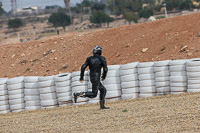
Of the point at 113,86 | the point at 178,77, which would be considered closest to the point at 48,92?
the point at 113,86

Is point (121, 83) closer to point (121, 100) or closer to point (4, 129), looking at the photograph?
point (121, 100)

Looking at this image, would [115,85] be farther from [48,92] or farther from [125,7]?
[125,7]

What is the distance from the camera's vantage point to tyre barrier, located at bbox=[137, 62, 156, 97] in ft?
54.3

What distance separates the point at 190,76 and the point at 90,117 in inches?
202

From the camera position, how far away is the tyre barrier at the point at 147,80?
1656 cm

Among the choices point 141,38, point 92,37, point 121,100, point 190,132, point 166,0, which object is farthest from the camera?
point 166,0

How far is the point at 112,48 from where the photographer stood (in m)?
28.2

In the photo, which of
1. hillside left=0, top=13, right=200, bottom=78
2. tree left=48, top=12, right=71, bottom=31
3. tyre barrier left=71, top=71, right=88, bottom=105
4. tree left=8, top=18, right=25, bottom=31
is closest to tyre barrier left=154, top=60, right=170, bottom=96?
tyre barrier left=71, top=71, right=88, bottom=105

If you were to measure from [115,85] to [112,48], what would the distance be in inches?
451

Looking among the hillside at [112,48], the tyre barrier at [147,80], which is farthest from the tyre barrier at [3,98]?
the hillside at [112,48]

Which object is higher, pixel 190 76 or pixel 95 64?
pixel 95 64

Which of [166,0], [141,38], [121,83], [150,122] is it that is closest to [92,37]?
[141,38]

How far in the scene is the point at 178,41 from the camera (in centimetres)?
2488

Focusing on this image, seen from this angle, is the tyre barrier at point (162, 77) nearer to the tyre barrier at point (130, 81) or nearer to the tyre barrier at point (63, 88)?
the tyre barrier at point (130, 81)
